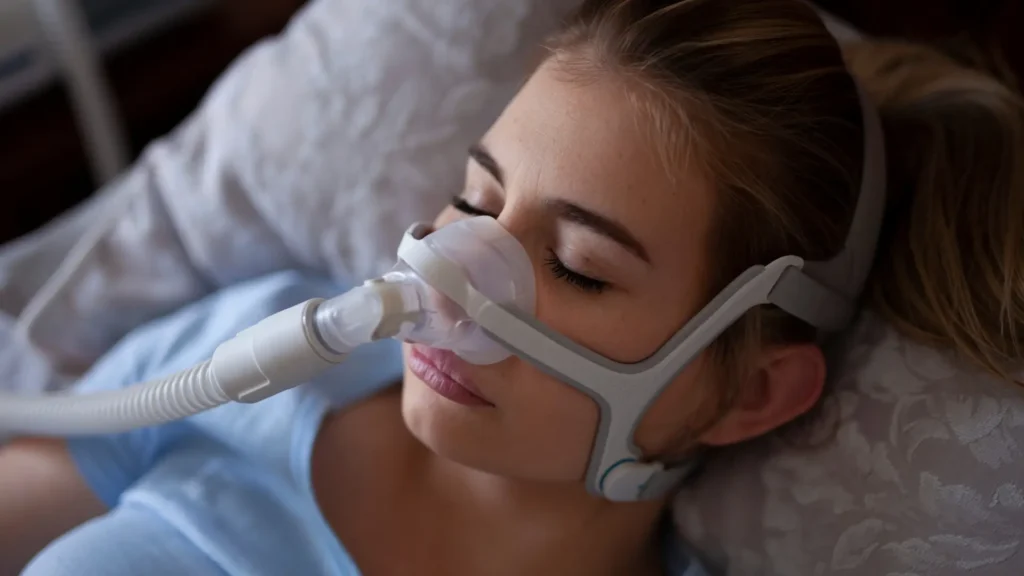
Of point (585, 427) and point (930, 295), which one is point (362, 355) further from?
point (930, 295)

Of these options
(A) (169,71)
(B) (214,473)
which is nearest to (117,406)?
(B) (214,473)

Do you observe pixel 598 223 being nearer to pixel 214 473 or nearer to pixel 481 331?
pixel 481 331

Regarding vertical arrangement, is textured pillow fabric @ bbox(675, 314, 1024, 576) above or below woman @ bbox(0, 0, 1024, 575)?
below

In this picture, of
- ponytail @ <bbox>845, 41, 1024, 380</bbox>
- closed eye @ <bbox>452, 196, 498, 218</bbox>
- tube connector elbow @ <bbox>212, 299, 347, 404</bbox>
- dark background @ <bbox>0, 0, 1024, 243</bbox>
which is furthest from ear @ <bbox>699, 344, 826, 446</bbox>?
dark background @ <bbox>0, 0, 1024, 243</bbox>

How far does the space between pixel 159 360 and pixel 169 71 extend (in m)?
0.93

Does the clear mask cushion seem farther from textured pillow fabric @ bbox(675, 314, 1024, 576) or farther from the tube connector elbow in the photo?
textured pillow fabric @ bbox(675, 314, 1024, 576)

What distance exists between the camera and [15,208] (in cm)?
164

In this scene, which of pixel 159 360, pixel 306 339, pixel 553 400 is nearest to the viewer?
pixel 306 339

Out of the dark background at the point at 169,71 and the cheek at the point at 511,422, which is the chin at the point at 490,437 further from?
the dark background at the point at 169,71

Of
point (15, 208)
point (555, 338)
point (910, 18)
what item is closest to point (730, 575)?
point (555, 338)

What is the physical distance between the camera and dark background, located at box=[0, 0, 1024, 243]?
4.09ft

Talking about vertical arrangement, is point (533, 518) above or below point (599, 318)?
below

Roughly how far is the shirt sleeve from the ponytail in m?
0.69

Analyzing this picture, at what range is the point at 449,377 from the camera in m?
0.87
